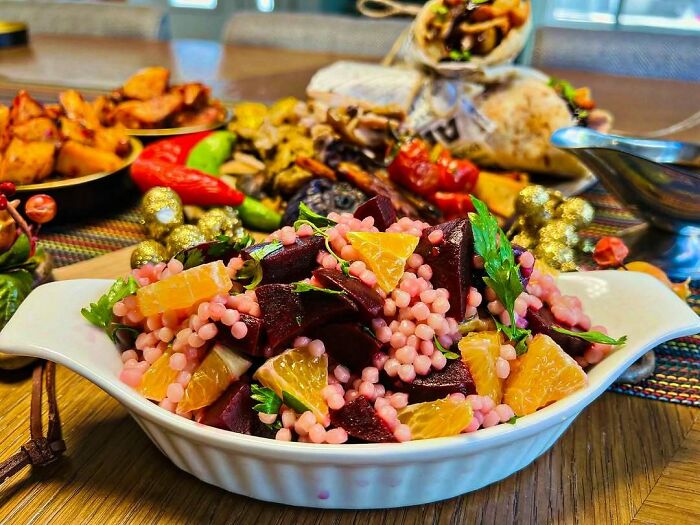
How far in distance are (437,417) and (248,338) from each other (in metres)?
0.25

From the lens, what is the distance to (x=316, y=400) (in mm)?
757

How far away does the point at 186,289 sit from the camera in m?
0.80

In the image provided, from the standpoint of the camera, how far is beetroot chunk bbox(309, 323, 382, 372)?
2.52 ft

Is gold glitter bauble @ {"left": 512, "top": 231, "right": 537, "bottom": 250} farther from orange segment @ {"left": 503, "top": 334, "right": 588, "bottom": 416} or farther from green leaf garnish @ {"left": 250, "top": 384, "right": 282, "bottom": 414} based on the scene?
green leaf garnish @ {"left": 250, "top": 384, "right": 282, "bottom": 414}

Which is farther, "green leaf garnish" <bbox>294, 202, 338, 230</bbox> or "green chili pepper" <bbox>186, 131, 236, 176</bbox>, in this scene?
"green chili pepper" <bbox>186, 131, 236, 176</bbox>

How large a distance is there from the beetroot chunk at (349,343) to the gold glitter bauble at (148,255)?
20.7 inches

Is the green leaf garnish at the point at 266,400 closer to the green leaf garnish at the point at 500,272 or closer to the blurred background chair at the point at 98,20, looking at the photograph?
the green leaf garnish at the point at 500,272

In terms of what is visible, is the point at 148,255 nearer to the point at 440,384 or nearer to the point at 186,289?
the point at 186,289

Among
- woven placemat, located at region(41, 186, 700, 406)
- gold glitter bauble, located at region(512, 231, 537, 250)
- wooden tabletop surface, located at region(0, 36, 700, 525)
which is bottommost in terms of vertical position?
woven placemat, located at region(41, 186, 700, 406)

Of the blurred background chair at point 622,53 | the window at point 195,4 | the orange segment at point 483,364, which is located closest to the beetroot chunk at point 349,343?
the orange segment at point 483,364

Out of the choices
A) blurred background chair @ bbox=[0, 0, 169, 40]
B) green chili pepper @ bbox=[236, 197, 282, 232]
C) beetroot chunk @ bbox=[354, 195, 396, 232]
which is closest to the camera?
beetroot chunk @ bbox=[354, 195, 396, 232]

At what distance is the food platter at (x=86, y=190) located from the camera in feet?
4.67

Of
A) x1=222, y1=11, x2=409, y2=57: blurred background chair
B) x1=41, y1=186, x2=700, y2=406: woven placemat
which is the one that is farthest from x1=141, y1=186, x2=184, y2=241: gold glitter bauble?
x1=222, y1=11, x2=409, y2=57: blurred background chair

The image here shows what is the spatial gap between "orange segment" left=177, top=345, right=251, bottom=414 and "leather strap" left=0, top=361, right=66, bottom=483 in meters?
0.24
